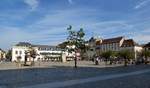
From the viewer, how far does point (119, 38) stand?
559ft

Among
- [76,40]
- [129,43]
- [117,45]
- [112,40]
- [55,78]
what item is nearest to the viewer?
[55,78]

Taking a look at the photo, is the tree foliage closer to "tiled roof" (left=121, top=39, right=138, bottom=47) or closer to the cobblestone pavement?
the cobblestone pavement

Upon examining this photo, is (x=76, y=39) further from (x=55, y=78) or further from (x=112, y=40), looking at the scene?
(x=112, y=40)

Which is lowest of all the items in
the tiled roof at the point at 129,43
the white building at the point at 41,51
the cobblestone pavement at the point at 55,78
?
the cobblestone pavement at the point at 55,78

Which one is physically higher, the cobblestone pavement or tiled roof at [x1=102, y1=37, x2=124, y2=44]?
tiled roof at [x1=102, y1=37, x2=124, y2=44]

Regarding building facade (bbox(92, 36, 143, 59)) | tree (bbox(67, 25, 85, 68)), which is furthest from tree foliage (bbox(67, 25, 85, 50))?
building facade (bbox(92, 36, 143, 59))

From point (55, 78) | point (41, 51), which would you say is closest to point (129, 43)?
point (41, 51)

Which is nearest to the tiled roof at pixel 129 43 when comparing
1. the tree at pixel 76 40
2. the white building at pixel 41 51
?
the white building at pixel 41 51

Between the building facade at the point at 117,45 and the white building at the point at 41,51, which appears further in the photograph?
the white building at the point at 41,51

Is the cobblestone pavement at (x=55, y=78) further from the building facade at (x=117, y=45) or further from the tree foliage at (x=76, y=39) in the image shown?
the building facade at (x=117, y=45)

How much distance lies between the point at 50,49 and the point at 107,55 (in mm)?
97093

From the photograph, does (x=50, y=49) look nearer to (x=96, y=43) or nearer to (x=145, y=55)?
(x=96, y=43)

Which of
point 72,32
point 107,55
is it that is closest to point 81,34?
point 72,32

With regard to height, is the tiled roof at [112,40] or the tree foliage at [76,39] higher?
the tiled roof at [112,40]
